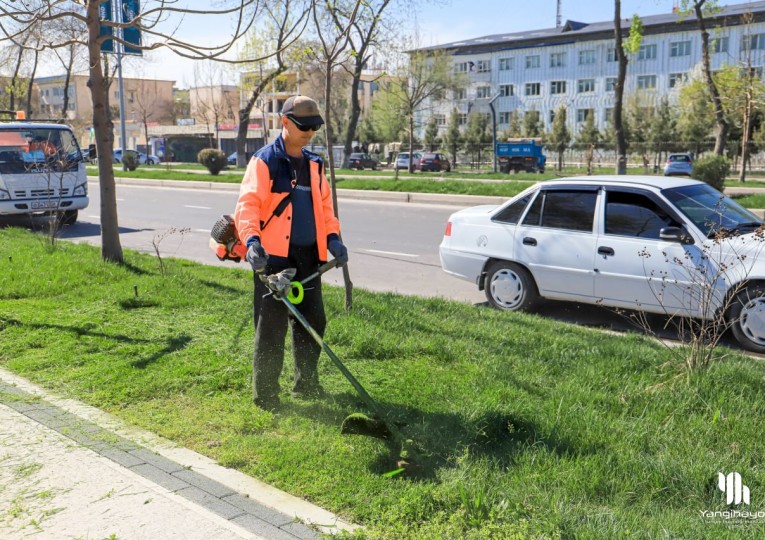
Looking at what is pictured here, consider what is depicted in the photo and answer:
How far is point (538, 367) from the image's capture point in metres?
5.44

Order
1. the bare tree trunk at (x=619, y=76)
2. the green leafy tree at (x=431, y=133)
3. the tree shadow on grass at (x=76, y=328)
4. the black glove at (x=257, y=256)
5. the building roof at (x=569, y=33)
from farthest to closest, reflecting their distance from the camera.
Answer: the green leafy tree at (x=431, y=133) → the building roof at (x=569, y=33) → the bare tree trunk at (x=619, y=76) → the tree shadow on grass at (x=76, y=328) → the black glove at (x=257, y=256)

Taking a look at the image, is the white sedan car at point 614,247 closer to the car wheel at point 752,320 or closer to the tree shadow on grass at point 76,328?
the car wheel at point 752,320

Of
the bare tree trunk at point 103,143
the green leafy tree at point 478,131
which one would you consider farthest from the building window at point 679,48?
the bare tree trunk at point 103,143

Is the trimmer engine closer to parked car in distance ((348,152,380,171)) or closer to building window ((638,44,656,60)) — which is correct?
parked car in distance ((348,152,380,171))

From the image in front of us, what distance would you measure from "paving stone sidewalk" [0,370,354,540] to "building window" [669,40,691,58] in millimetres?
64824

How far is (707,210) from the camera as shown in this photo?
23.7ft

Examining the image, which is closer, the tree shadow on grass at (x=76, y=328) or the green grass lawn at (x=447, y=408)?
the green grass lawn at (x=447, y=408)

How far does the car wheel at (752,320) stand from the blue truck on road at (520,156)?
39.3 meters

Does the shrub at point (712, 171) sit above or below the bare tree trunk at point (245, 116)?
below

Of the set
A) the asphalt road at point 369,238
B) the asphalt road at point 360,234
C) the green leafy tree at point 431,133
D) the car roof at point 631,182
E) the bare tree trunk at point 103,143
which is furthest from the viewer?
the green leafy tree at point 431,133

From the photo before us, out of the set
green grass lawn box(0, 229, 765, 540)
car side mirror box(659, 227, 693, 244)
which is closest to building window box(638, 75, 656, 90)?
car side mirror box(659, 227, 693, 244)

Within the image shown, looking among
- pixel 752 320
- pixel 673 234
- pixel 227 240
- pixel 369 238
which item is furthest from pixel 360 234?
pixel 227 240

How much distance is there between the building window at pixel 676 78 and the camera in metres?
59.9

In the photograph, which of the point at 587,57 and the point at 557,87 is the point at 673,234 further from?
the point at 557,87
